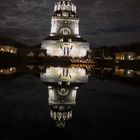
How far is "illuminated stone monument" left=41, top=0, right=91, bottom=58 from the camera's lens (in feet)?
357

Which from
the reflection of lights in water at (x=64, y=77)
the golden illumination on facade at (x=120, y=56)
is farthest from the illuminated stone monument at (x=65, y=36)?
the reflection of lights in water at (x=64, y=77)

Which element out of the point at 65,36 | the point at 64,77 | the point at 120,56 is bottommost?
the point at 64,77

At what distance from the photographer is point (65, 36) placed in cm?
11119

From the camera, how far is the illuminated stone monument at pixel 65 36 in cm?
10881

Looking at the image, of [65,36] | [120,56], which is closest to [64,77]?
[65,36]

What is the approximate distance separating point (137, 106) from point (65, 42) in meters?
97.8

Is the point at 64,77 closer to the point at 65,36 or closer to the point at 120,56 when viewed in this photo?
the point at 65,36

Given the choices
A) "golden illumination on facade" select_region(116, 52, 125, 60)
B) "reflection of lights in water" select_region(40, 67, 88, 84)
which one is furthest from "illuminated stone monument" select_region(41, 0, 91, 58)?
"reflection of lights in water" select_region(40, 67, 88, 84)

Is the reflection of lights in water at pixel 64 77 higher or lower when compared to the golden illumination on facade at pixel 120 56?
lower

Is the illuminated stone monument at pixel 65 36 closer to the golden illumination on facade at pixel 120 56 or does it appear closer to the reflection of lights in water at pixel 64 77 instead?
the golden illumination on facade at pixel 120 56

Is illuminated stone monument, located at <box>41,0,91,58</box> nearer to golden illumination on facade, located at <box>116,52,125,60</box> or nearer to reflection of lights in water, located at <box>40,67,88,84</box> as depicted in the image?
golden illumination on facade, located at <box>116,52,125,60</box>

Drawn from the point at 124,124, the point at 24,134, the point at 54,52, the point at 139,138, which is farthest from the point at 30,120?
the point at 54,52

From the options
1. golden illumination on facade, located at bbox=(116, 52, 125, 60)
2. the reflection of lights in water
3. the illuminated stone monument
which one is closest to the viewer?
the reflection of lights in water

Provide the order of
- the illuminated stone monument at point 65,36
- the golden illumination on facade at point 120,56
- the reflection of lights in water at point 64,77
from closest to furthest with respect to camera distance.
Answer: the reflection of lights in water at point 64,77
the illuminated stone monument at point 65,36
the golden illumination on facade at point 120,56
